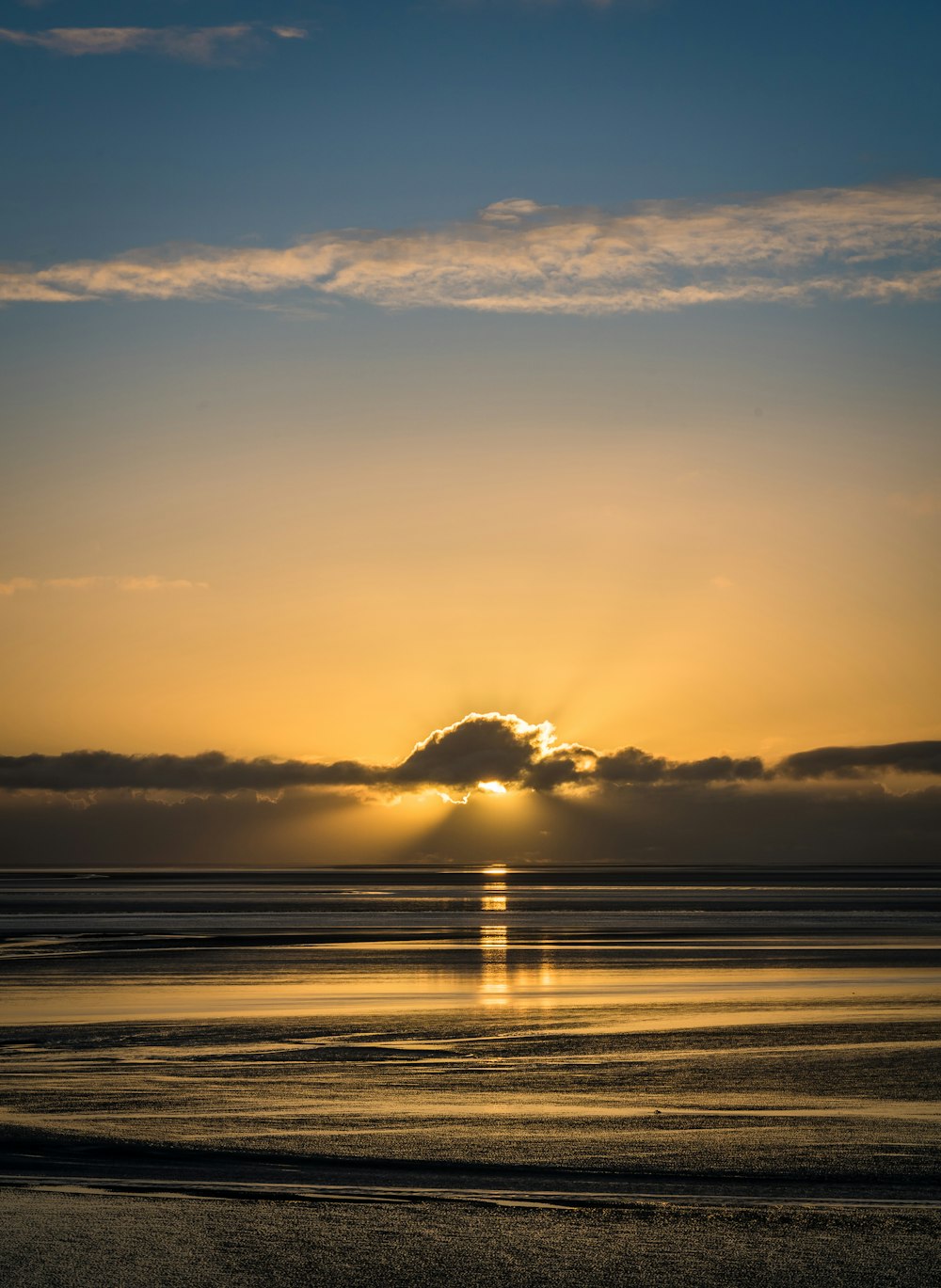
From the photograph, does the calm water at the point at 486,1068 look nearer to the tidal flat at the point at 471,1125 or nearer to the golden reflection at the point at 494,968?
the tidal flat at the point at 471,1125

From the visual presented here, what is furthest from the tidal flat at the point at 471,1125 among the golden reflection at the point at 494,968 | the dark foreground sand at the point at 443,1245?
the golden reflection at the point at 494,968

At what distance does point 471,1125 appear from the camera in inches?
683

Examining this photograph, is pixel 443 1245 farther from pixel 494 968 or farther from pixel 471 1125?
pixel 494 968

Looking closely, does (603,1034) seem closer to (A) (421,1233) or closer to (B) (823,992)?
(B) (823,992)

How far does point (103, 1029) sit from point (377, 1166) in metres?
13.3

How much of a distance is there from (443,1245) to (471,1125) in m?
5.33

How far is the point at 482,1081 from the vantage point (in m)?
20.9

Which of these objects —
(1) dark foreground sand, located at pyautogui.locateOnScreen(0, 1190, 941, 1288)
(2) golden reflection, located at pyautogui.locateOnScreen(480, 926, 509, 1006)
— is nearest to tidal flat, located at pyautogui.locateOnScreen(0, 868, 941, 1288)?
(1) dark foreground sand, located at pyautogui.locateOnScreen(0, 1190, 941, 1288)

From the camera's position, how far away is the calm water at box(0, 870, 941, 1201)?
15234 millimetres

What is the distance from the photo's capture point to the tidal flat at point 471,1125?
469 inches

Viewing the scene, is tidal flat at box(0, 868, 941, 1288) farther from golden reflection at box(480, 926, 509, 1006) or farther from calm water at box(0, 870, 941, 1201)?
golden reflection at box(480, 926, 509, 1006)

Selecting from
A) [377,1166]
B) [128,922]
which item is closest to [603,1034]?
[377,1166]

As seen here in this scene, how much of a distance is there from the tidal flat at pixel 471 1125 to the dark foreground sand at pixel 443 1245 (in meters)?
0.03

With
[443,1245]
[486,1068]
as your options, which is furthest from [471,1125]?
[443,1245]
